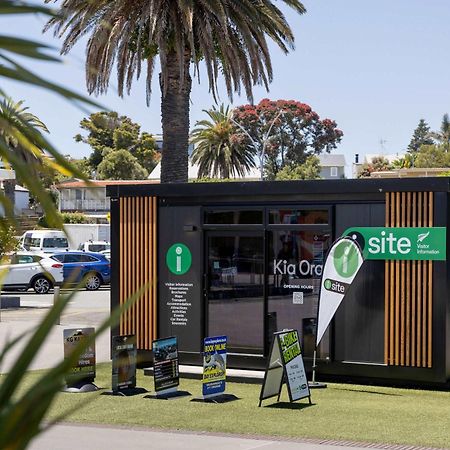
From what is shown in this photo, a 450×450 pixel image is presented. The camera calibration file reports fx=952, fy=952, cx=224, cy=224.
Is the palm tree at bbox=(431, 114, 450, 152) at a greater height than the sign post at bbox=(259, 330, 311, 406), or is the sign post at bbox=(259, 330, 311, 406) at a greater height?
the palm tree at bbox=(431, 114, 450, 152)

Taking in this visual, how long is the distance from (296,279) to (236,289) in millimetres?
1081

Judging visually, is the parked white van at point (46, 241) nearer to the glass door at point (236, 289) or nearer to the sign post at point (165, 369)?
the glass door at point (236, 289)

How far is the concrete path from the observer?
384 inches

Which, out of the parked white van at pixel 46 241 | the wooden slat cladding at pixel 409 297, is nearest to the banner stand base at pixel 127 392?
the wooden slat cladding at pixel 409 297

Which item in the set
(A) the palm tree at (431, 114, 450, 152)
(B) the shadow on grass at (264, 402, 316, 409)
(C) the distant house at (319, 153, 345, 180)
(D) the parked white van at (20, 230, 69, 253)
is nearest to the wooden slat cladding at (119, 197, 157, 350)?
(B) the shadow on grass at (264, 402, 316, 409)

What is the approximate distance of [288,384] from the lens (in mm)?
12242

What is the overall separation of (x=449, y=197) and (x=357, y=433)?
15.5 ft

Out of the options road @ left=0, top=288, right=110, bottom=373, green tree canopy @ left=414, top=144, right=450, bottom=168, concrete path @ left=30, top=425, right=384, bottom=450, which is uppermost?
green tree canopy @ left=414, top=144, right=450, bottom=168

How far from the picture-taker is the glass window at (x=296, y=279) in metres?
15.0

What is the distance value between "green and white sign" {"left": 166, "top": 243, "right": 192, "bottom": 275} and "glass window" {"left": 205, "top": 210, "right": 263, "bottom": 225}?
0.65m

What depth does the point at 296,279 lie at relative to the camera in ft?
49.6

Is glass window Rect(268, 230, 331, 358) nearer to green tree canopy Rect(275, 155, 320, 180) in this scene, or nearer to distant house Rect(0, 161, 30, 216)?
distant house Rect(0, 161, 30, 216)

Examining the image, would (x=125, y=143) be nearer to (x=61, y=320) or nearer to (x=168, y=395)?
(x=61, y=320)

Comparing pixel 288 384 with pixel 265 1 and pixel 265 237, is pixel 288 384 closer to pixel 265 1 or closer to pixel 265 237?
pixel 265 237
